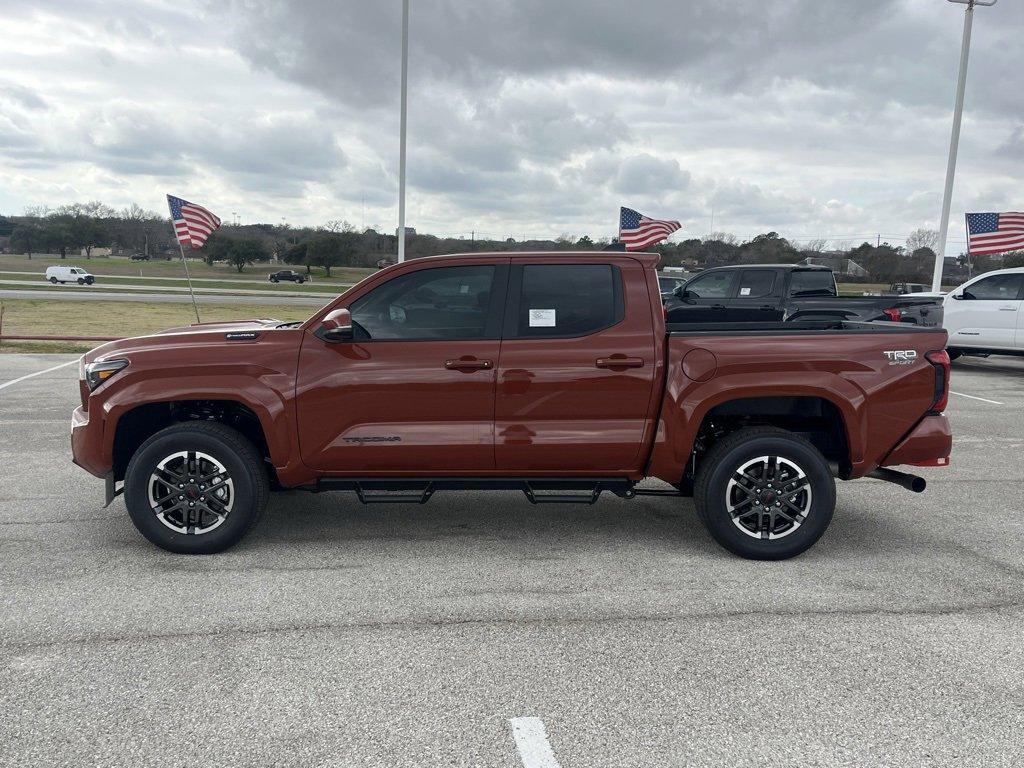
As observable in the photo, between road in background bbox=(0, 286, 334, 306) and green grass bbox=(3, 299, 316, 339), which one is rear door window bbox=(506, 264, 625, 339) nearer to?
green grass bbox=(3, 299, 316, 339)

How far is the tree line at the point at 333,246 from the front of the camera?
136 feet

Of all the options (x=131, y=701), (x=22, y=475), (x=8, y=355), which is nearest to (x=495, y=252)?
(x=131, y=701)

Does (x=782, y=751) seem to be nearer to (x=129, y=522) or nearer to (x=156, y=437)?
(x=156, y=437)

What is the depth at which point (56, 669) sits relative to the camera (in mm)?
3430

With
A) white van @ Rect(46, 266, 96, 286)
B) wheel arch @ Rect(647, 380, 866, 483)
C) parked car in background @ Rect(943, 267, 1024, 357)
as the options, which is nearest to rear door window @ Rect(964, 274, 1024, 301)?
parked car in background @ Rect(943, 267, 1024, 357)

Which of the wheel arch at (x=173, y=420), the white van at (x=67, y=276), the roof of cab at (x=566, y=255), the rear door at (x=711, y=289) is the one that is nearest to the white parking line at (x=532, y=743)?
the wheel arch at (x=173, y=420)

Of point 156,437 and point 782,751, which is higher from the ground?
point 156,437

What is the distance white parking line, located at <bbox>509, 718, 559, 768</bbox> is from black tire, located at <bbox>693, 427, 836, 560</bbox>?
2.09m

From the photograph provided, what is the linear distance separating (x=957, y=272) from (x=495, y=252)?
173ft

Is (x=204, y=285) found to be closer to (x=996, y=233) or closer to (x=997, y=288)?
(x=996, y=233)

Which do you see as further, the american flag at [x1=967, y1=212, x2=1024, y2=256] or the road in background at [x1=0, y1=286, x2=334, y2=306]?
the road in background at [x1=0, y1=286, x2=334, y2=306]

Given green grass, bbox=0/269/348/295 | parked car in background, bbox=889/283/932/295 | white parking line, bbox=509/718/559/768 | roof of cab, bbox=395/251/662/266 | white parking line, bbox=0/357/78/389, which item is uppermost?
parked car in background, bbox=889/283/932/295

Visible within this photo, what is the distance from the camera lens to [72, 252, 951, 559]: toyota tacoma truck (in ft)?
15.4

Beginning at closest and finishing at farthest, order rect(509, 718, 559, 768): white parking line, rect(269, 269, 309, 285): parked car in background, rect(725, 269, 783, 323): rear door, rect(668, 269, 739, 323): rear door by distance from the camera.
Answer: rect(509, 718, 559, 768): white parking line < rect(725, 269, 783, 323): rear door < rect(668, 269, 739, 323): rear door < rect(269, 269, 309, 285): parked car in background
